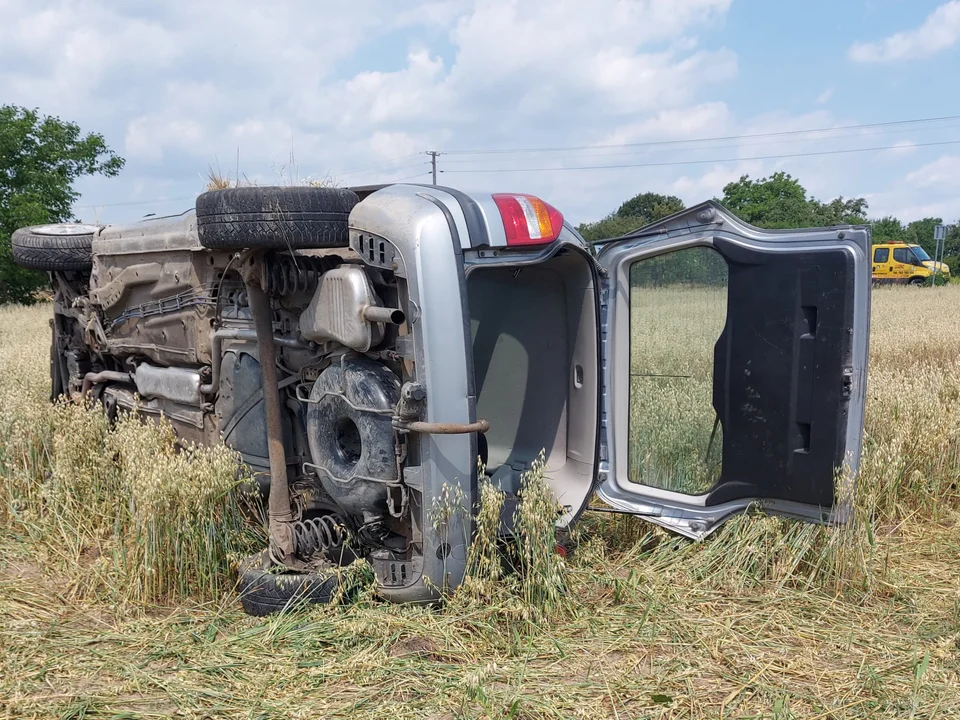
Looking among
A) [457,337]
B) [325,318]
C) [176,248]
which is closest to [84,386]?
[176,248]

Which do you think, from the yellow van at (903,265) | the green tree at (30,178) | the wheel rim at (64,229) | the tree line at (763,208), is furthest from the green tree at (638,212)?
the wheel rim at (64,229)

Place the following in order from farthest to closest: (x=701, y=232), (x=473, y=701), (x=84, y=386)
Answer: (x=84, y=386), (x=701, y=232), (x=473, y=701)

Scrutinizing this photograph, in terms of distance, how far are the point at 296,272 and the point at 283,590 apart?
58.1 inches

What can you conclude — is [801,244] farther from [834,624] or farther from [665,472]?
[834,624]

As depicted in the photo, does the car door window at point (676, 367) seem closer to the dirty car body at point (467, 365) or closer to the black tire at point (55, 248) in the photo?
the dirty car body at point (467, 365)

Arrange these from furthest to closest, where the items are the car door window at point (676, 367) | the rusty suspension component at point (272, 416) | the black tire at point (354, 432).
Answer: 1. the car door window at point (676, 367)
2. the rusty suspension component at point (272, 416)
3. the black tire at point (354, 432)

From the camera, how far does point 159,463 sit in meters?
3.89

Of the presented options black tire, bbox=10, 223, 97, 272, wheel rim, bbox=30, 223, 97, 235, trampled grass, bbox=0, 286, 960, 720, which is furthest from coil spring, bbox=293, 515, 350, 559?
wheel rim, bbox=30, 223, 97, 235

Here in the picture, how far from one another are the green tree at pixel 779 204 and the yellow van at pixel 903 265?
6.12 feet

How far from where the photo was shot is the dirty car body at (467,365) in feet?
11.3

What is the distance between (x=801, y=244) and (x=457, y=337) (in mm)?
1657

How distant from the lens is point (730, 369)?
13.1 ft

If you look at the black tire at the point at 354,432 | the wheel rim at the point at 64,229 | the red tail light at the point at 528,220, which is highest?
the wheel rim at the point at 64,229

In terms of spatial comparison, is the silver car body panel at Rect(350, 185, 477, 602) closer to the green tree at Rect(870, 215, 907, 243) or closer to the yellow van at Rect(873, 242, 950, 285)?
the yellow van at Rect(873, 242, 950, 285)
